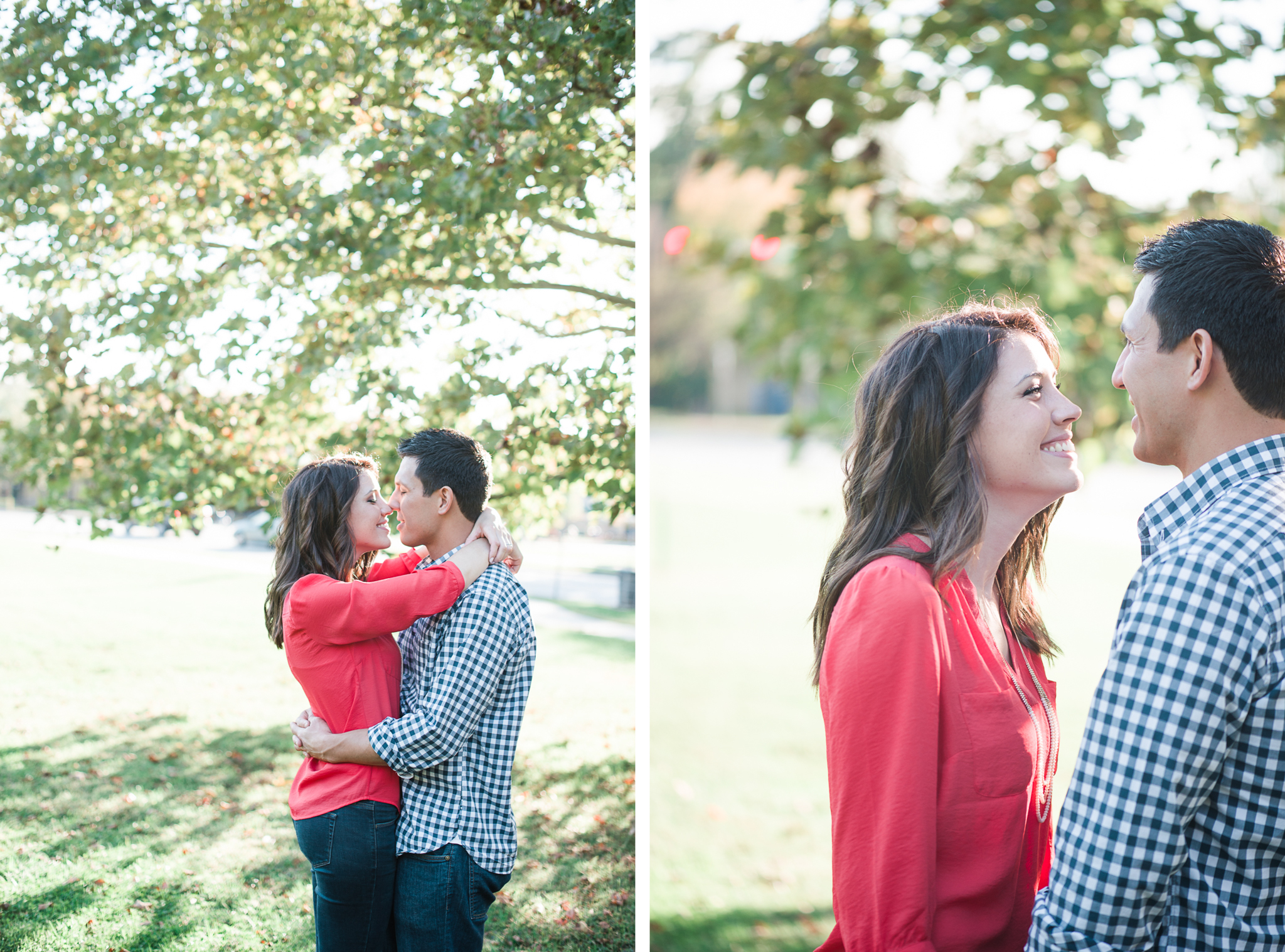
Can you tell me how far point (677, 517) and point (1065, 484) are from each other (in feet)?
38.5

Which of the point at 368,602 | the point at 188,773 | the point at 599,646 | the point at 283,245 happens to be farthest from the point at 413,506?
the point at 599,646

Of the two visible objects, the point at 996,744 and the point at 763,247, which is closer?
the point at 996,744

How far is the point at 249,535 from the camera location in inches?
127

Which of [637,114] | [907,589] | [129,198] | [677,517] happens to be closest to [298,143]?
[129,198]

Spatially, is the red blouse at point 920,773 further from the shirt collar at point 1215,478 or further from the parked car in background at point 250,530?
the parked car in background at point 250,530

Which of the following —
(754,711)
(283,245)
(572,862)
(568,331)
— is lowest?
(754,711)

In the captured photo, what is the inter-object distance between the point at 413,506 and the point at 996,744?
3.45 feet

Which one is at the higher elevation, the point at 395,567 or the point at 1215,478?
the point at 1215,478

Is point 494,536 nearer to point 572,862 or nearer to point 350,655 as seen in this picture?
point 350,655

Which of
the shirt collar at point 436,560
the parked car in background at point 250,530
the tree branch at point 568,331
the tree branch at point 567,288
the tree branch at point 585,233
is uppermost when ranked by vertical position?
the tree branch at point 585,233

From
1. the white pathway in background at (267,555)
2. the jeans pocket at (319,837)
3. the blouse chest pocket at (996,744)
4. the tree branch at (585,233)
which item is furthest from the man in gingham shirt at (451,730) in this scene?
the white pathway in background at (267,555)

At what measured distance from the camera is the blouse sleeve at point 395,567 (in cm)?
179

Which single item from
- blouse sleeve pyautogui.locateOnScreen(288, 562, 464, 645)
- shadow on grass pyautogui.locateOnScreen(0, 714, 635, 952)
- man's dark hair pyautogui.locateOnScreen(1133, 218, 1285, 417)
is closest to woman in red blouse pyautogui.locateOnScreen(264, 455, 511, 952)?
blouse sleeve pyautogui.locateOnScreen(288, 562, 464, 645)

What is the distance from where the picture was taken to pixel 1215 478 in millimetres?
1051
